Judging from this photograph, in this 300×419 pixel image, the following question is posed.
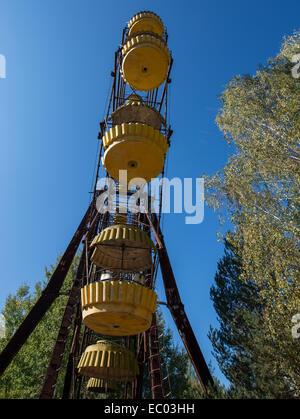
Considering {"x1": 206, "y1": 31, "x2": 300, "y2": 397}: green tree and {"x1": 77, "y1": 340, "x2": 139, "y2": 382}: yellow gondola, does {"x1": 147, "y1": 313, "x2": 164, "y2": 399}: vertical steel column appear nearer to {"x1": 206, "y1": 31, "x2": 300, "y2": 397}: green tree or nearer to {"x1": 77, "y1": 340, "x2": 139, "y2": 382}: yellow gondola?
{"x1": 77, "y1": 340, "x2": 139, "y2": 382}: yellow gondola

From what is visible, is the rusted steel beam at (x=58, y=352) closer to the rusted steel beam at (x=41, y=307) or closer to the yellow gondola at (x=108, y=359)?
the rusted steel beam at (x=41, y=307)

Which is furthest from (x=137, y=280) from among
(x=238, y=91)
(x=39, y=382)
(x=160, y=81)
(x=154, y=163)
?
(x=39, y=382)

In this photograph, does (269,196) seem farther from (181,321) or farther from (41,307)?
(41,307)

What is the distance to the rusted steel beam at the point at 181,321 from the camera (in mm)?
8805

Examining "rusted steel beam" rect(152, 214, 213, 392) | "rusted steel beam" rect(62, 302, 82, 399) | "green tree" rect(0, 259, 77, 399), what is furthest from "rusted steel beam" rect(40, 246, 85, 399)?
"green tree" rect(0, 259, 77, 399)

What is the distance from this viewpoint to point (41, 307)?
1006 centimetres

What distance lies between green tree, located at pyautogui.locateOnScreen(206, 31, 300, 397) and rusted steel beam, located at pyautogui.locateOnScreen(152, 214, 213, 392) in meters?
2.38

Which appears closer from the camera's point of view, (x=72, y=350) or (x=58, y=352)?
(x=58, y=352)

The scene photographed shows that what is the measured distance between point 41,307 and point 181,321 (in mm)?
4775

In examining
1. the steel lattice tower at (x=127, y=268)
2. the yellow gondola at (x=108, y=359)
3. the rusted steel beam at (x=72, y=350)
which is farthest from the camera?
the rusted steel beam at (x=72, y=350)

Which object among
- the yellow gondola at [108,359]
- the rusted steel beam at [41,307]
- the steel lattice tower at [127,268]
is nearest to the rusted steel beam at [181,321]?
the steel lattice tower at [127,268]

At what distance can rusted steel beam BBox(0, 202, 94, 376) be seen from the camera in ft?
30.2

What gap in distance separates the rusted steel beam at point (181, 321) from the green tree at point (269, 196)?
238 centimetres

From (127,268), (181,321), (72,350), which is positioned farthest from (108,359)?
(72,350)
